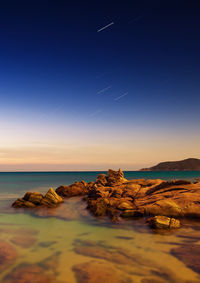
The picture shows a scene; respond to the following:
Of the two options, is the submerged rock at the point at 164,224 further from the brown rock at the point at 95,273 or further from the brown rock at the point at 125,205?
the brown rock at the point at 95,273

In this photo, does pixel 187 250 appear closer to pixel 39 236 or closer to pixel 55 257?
pixel 55 257

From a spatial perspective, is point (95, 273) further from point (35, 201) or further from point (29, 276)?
point (35, 201)

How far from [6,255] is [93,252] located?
451cm

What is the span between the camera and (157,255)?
9641 millimetres

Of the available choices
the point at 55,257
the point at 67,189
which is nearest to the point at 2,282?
the point at 55,257

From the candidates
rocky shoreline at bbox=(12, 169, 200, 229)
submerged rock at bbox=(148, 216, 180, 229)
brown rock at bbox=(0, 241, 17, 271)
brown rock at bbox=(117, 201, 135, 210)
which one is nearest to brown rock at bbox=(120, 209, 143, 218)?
rocky shoreline at bbox=(12, 169, 200, 229)

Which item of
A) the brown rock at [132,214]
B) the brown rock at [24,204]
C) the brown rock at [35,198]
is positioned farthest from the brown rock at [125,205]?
the brown rock at [24,204]

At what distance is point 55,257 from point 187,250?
22.8 ft

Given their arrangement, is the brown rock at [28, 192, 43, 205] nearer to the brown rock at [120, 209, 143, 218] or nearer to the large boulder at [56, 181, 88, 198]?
the large boulder at [56, 181, 88, 198]

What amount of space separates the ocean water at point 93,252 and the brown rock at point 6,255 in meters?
0.05

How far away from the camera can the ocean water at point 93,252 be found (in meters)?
7.81

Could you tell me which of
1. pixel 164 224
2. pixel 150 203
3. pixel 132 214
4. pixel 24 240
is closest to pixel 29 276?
pixel 24 240

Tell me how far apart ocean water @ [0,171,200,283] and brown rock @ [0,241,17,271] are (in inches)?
1.8

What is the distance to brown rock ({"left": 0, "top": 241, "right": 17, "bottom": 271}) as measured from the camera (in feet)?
29.1
